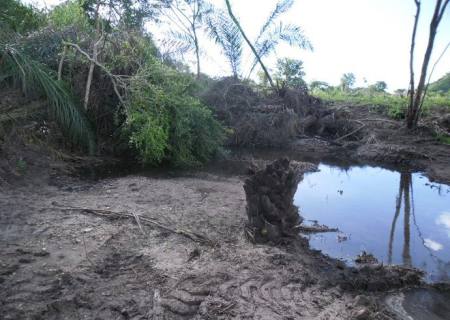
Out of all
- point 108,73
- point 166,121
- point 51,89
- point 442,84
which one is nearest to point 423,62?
Answer: point 166,121

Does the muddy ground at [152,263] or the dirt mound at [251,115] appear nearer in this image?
the muddy ground at [152,263]

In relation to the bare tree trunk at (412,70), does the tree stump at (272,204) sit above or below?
below

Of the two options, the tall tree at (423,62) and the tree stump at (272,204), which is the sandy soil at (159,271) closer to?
the tree stump at (272,204)

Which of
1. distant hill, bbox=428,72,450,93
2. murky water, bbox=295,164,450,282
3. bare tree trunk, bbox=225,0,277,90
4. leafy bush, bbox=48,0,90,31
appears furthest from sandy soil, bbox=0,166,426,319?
distant hill, bbox=428,72,450,93

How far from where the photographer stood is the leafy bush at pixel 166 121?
641cm

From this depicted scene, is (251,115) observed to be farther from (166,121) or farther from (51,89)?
(51,89)

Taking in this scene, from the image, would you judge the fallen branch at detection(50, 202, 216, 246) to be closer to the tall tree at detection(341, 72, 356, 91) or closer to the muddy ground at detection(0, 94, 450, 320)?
the muddy ground at detection(0, 94, 450, 320)

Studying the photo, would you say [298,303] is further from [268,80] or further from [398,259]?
[268,80]

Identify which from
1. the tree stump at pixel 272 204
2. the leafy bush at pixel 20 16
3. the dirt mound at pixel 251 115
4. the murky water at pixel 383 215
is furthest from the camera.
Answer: the dirt mound at pixel 251 115

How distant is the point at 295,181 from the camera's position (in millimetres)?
4293

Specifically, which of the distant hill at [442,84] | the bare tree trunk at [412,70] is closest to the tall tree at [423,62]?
the bare tree trunk at [412,70]

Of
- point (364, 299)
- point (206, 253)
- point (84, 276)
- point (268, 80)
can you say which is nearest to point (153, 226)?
point (206, 253)

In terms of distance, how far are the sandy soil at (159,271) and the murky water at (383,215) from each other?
2.13 ft

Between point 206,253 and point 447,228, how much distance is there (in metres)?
3.51
